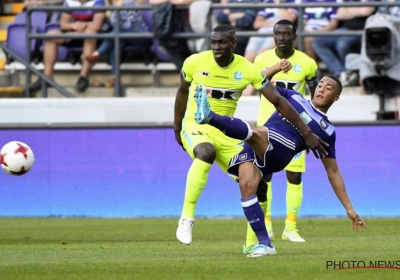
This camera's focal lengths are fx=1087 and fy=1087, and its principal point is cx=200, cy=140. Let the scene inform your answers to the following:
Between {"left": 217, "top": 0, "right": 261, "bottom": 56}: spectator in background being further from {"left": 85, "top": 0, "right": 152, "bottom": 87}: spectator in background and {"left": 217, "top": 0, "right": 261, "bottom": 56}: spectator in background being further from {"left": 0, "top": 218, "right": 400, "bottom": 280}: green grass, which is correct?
{"left": 0, "top": 218, "right": 400, "bottom": 280}: green grass

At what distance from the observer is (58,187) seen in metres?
16.8

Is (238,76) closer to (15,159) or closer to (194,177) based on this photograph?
(194,177)

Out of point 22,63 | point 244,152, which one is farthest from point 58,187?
point 244,152

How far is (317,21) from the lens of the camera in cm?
1766

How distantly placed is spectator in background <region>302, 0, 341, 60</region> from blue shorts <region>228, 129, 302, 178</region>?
26.7ft

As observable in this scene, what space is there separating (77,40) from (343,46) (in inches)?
184

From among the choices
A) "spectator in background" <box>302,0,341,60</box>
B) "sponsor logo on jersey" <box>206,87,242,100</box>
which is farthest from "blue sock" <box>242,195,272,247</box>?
"spectator in background" <box>302,0,341,60</box>

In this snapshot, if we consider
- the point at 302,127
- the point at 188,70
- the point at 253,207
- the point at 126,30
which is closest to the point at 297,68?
the point at 188,70

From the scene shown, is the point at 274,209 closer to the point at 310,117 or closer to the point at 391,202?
the point at 391,202

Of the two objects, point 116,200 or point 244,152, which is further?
point 116,200

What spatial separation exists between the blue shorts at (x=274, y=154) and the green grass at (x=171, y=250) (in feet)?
2.62

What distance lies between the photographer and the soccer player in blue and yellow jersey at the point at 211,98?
10.7 metres

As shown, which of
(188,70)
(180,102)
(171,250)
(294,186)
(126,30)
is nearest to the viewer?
(171,250)

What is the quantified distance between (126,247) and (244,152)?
2058 mm
